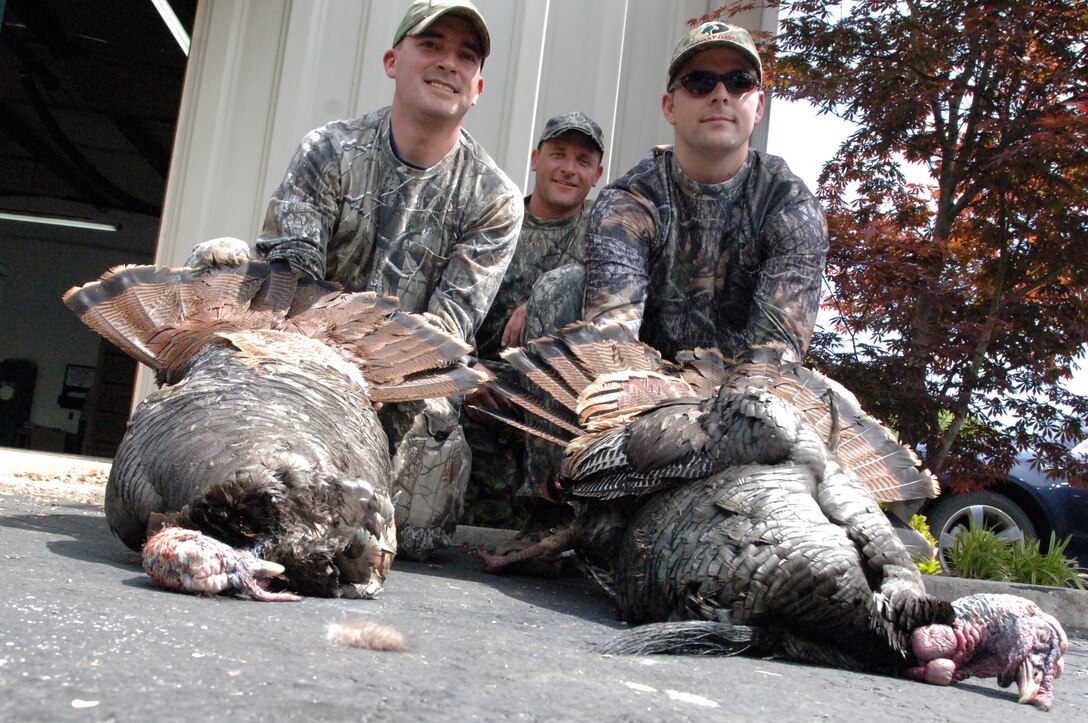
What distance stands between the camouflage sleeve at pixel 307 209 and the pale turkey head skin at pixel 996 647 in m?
2.57

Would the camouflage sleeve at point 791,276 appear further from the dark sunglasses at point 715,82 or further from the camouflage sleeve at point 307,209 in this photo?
the camouflage sleeve at point 307,209

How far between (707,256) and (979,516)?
4585 mm

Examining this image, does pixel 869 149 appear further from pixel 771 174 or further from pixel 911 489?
pixel 911 489

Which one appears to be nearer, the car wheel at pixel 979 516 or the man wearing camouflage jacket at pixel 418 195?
the man wearing camouflage jacket at pixel 418 195

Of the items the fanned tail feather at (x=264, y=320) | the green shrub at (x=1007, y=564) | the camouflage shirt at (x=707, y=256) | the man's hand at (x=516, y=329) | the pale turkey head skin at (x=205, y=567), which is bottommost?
the pale turkey head skin at (x=205, y=567)

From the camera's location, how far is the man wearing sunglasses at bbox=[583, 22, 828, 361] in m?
3.85

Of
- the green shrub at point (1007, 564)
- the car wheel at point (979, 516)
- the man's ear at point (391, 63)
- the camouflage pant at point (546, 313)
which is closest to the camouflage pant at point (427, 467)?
the camouflage pant at point (546, 313)

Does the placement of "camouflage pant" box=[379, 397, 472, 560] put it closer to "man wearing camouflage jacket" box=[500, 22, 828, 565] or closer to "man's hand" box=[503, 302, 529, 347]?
"man wearing camouflage jacket" box=[500, 22, 828, 565]

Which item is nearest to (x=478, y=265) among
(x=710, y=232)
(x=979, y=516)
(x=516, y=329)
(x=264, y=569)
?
(x=516, y=329)

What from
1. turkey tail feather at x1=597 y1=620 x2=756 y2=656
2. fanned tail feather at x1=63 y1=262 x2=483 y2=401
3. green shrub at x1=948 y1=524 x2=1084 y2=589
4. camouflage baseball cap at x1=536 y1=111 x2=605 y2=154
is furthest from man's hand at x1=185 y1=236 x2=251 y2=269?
green shrub at x1=948 y1=524 x2=1084 y2=589

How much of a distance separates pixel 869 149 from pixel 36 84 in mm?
9384

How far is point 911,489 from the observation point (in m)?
3.30

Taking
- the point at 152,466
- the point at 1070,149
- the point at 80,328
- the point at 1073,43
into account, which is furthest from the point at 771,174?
the point at 80,328

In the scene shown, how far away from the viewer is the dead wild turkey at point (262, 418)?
89.2 inches
